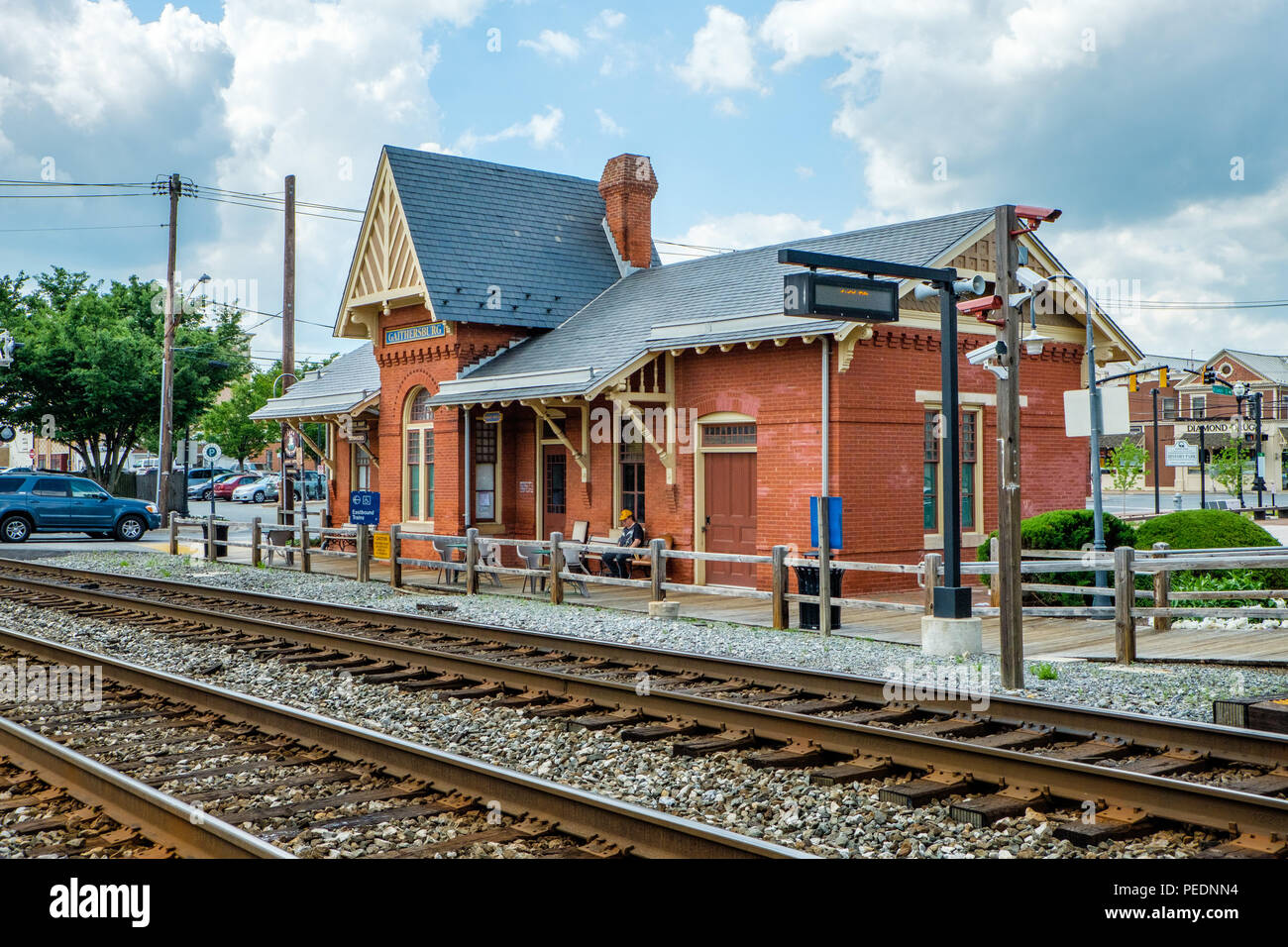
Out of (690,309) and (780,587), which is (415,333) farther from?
(780,587)

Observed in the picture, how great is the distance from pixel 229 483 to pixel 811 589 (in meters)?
52.2

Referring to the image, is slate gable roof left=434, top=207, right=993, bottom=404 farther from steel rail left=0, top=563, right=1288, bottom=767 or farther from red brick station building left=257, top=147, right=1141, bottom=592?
steel rail left=0, top=563, right=1288, bottom=767

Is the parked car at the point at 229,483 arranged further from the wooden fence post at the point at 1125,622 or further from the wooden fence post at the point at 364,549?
the wooden fence post at the point at 1125,622

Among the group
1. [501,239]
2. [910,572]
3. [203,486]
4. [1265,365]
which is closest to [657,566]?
[910,572]

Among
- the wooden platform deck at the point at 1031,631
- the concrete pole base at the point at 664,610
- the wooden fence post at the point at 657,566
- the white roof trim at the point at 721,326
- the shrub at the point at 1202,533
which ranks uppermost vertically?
the white roof trim at the point at 721,326

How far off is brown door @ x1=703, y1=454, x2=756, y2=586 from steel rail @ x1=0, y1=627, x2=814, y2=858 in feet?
33.2

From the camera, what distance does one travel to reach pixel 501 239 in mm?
24469

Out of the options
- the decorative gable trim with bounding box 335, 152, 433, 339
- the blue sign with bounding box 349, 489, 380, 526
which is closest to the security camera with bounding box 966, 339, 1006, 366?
the blue sign with bounding box 349, 489, 380, 526

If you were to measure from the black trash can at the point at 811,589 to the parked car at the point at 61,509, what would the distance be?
24.9m

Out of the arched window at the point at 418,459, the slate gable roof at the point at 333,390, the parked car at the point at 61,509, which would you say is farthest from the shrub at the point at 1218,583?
the parked car at the point at 61,509

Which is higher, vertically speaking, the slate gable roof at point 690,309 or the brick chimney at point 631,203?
the brick chimney at point 631,203

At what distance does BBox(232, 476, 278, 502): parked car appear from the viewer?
190ft

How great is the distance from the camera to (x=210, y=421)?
6631cm

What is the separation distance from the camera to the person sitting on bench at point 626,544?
18562 millimetres
